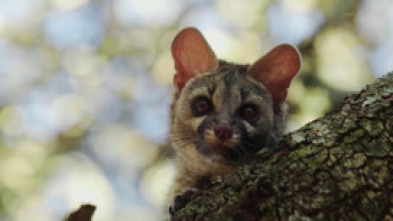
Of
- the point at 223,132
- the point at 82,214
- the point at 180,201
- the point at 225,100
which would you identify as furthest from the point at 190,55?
the point at 82,214

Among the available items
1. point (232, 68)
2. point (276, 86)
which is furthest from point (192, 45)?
point (276, 86)

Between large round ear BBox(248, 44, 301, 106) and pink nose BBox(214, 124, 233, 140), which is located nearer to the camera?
pink nose BBox(214, 124, 233, 140)

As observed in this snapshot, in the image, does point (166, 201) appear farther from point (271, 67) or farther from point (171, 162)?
point (271, 67)

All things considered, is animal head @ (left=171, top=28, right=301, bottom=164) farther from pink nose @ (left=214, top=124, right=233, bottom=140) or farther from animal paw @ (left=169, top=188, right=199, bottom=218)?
animal paw @ (left=169, top=188, right=199, bottom=218)

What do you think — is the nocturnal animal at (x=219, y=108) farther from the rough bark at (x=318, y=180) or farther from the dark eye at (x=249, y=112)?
the rough bark at (x=318, y=180)

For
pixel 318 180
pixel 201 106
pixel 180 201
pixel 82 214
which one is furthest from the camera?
pixel 201 106

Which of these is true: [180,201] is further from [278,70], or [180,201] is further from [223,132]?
[278,70]

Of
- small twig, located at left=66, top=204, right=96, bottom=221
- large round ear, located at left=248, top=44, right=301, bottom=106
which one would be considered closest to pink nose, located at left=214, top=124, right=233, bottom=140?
large round ear, located at left=248, top=44, right=301, bottom=106
